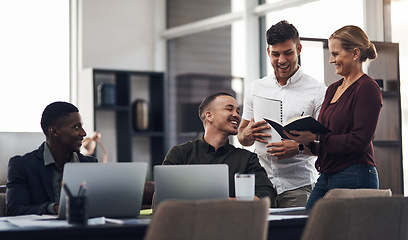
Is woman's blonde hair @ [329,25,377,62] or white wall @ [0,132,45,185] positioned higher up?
woman's blonde hair @ [329,25,377,62]

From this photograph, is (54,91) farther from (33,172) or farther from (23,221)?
(23,221)

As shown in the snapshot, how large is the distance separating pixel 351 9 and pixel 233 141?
198 centimetres

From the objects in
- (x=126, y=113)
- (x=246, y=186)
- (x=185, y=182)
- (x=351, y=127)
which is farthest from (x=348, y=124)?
(x=126, y=113)

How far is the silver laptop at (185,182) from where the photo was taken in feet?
7.65

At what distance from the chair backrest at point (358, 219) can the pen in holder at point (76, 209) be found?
0.70 metres

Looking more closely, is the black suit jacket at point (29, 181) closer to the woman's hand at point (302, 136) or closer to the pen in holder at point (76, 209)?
the pen in holder at point (76, 209)

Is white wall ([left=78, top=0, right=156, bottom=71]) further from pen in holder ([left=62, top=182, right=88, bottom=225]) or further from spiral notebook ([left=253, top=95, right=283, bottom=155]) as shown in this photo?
pen in holder ([left=62, top=182, right=88, bottom=225])

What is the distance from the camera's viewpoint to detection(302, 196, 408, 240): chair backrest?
1.72 metres

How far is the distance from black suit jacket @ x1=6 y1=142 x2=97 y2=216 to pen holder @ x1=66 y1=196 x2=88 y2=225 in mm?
761

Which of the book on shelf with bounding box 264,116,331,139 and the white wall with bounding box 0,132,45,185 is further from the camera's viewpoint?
the white wall with bounding box 0,132,45,185

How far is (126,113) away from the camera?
6.75 metres

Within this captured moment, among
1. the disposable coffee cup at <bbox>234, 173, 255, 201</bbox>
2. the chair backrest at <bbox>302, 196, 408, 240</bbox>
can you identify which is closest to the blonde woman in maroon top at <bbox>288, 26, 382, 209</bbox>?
the disposable coffee cup at <bbox>234, 173, 255, 201</bbox>

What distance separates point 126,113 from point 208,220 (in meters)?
5.23

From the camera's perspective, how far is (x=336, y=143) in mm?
2803
